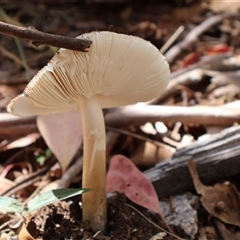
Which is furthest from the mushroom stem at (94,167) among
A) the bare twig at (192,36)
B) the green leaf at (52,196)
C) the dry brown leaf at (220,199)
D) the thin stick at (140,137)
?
the bare twig at (192,36)

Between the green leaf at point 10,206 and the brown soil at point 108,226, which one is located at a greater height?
the green leaf at point 10,206

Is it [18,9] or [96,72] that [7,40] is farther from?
[96,72]

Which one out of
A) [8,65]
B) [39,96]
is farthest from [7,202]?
[8,65]

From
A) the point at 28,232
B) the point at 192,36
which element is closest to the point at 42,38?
the point at 28,232

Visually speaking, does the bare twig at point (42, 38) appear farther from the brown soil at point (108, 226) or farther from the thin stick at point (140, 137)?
the thin stick at point (140, 137)

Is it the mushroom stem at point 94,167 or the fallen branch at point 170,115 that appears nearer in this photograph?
the mushroom stem at point 94,167

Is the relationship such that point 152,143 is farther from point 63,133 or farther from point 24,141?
point 24,141
